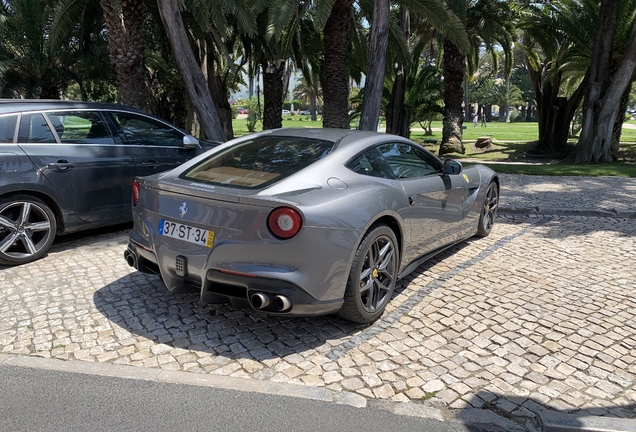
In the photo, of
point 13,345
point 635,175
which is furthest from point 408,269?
point 635,175

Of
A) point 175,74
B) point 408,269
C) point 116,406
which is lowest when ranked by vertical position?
point 116,406

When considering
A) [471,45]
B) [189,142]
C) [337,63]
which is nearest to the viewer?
[189,142]

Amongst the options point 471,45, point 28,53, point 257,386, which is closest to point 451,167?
point 257,386

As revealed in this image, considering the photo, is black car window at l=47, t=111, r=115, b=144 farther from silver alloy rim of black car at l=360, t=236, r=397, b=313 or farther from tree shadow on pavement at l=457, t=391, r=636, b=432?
tree shadow on pavement at l=457, t=391, r=636, b=432

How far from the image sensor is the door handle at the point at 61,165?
5.31 m

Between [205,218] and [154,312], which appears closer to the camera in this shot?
[205,218]

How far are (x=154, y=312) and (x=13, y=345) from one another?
0.99 metres

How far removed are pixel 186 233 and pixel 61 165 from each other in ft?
8.73

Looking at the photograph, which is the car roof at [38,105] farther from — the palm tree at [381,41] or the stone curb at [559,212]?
the palm tree at [381,41]

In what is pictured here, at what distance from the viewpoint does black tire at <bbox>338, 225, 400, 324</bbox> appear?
3615 millimetres

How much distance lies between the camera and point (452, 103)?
19.5 meters

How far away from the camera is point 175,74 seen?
2136 cm

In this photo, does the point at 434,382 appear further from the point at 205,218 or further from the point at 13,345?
the point at 13,345

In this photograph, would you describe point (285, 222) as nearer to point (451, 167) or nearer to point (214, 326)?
point (214, 326)
